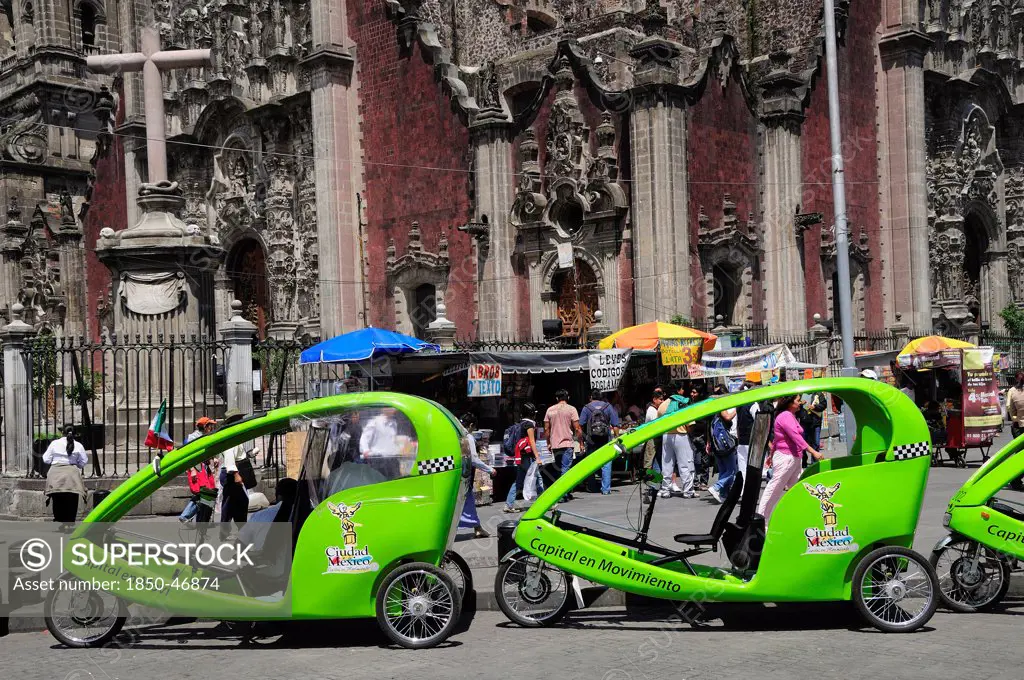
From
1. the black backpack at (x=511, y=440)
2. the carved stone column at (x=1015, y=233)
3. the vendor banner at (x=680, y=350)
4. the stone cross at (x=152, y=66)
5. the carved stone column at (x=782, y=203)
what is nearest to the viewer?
the black backpack at (x=511, y=440)

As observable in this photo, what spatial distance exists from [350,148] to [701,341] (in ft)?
44.7

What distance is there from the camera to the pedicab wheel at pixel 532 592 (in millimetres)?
8273

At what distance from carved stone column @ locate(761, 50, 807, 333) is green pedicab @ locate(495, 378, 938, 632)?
59.8 feet

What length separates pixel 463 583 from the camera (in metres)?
8.54

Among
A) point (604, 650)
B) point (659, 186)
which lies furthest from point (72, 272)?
point (604, 650)

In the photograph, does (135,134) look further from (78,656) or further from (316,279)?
(78,656)

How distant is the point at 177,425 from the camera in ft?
49.4

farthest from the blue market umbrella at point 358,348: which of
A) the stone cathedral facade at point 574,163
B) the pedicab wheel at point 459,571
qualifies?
the pedicab wheel at point 459,571

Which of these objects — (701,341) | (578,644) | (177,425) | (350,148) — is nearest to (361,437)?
(578,644)

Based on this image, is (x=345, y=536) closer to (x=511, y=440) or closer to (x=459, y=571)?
(x=459, y=571)

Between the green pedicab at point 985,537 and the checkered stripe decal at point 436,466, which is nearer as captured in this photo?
the checkered stripe decal at point 436,466

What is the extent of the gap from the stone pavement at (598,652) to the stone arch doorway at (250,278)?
24664 mm

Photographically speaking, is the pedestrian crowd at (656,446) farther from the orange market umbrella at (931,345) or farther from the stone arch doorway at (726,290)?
the stone arch doorway at (726,290)

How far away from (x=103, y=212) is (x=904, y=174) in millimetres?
Answer: 25061
